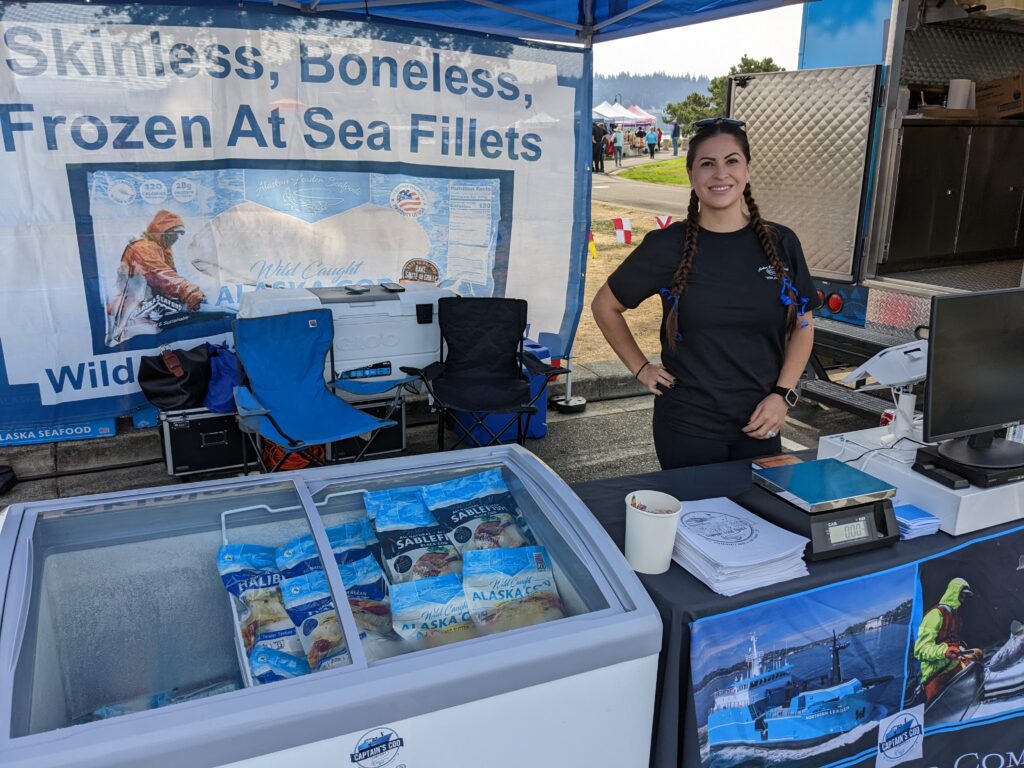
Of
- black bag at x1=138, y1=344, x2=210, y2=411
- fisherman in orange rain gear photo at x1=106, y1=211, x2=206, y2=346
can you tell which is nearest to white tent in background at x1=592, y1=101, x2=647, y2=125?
fisherman in orange rain gear photo at x1=106, y1=211, x2=206, y2=346

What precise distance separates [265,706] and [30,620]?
489 mm

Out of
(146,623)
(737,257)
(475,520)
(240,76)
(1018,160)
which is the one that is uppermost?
(240,76)

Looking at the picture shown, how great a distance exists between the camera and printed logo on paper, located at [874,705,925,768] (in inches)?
65.9

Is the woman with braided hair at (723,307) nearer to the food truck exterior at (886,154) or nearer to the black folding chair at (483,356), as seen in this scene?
the black folding chair at (483,356)

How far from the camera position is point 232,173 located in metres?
4.18

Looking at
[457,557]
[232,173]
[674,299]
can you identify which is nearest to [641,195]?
[232,173]

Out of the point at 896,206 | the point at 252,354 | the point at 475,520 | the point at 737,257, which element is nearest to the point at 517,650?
the point at 475,520

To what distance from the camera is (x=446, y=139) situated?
15.2ft

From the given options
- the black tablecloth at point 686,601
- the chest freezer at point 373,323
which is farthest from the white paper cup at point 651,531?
the chest freezer at point 373,323

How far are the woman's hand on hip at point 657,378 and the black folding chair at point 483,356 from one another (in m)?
1.82

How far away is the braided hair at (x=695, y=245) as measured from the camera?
203 centimetres

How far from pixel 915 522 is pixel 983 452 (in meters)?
0.29

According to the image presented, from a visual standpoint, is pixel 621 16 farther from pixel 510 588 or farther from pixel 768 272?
pixel 510 588

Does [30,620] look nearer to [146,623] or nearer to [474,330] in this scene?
[146,623]
